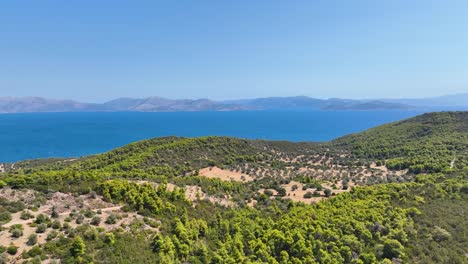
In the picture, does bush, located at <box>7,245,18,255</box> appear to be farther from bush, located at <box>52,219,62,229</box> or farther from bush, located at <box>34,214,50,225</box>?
bush, located at <box>34,214,50,225</box>

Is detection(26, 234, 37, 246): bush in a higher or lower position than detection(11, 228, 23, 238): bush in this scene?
lower

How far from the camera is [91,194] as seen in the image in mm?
23156

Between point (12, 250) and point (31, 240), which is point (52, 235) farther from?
point (12, 250)

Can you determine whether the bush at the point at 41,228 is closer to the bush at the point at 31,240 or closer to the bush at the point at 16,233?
the bush at the point at 16,233

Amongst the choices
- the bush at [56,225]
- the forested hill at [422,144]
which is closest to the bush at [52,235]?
the bush at [56,225]

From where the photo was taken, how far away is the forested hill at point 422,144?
51719mm

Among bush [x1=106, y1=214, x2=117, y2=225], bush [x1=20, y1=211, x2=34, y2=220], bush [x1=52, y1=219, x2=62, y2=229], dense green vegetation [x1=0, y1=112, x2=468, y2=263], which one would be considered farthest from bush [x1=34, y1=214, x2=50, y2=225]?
bush [x1=106, y1=214, x2=117, y2=225]

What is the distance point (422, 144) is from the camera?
6775 cm

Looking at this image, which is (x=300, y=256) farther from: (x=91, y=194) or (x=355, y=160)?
(x=355, y=160)

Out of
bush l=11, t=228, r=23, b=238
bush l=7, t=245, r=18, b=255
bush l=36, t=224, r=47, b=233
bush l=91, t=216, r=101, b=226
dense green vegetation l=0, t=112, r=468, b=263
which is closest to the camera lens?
bush l=7, t=245, r=18, b=255

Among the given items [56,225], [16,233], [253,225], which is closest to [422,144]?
[253,225]

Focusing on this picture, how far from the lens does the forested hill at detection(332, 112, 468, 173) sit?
2036 inches

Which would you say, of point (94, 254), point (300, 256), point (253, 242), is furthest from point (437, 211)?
point (94, 254)

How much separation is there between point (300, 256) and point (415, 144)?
65.2m
